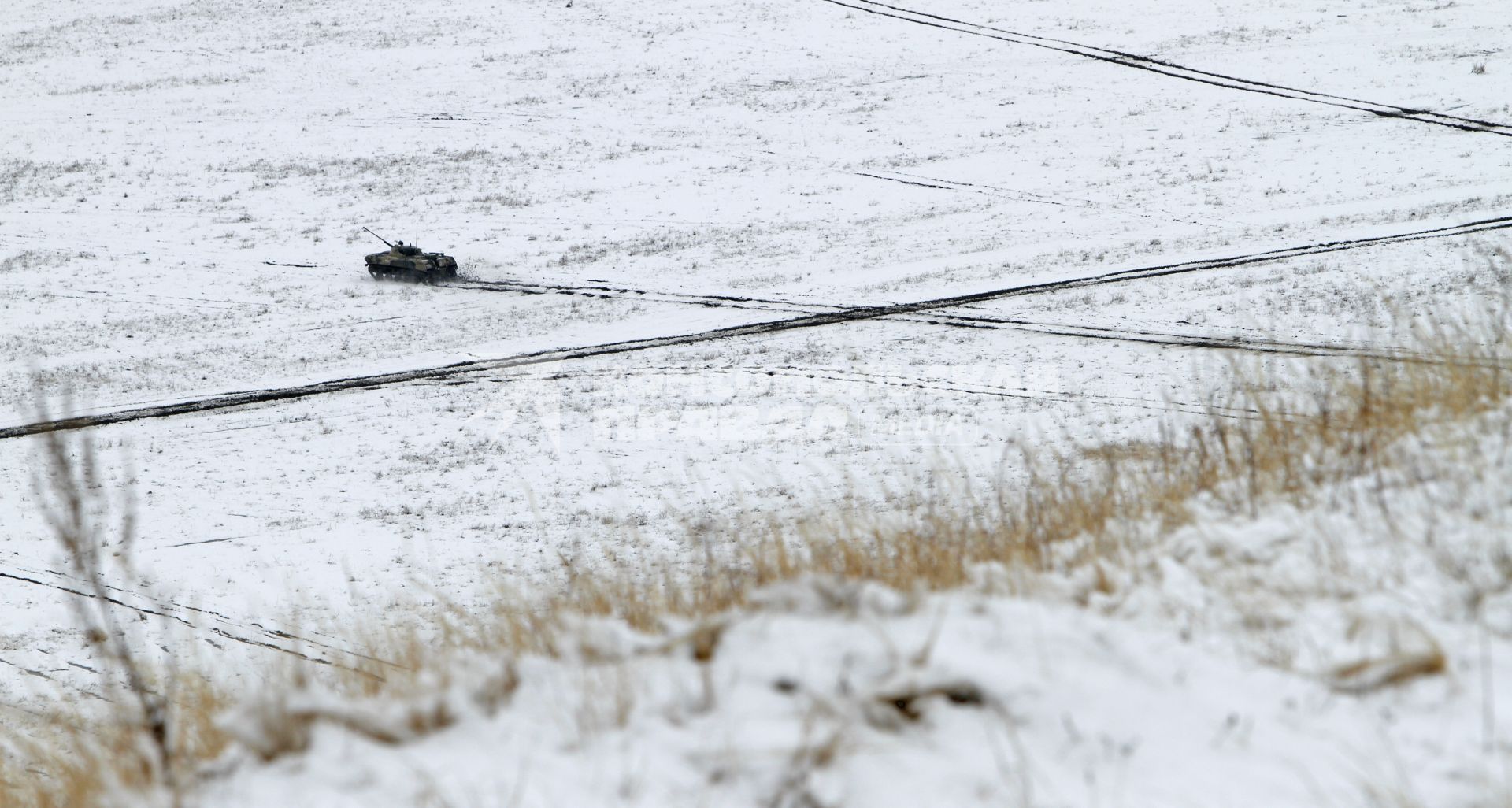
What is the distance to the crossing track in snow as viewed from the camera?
24.2 meters

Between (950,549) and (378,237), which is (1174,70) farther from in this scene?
(950,549)

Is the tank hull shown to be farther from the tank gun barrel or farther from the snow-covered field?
the tank gun barrel

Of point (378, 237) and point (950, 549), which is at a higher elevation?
point (378, 237)

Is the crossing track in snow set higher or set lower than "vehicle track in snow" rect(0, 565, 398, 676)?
higher

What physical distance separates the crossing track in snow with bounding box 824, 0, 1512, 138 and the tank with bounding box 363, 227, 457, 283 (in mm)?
18769

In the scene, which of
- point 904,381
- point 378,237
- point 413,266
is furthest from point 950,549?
point 378,237

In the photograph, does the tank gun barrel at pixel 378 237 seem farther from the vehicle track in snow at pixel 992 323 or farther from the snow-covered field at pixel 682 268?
the vehicle track in snow at pixel 992 323

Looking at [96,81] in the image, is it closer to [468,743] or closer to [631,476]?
[631,476]

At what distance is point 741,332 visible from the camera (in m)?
19.5

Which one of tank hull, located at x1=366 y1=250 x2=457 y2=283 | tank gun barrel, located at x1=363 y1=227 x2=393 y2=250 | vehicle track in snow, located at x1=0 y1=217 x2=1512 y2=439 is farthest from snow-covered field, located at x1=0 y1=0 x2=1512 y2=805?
tank gun barrel, located at x1=363 y1=227 x2=393 y2=250

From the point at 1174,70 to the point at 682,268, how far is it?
15.7 m

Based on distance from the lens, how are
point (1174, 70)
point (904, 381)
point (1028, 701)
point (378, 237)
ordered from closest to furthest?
point (1028, 701)
point (904, 381)
point (378, 237)
point (1174, 70)

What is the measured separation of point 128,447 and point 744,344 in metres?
10.2

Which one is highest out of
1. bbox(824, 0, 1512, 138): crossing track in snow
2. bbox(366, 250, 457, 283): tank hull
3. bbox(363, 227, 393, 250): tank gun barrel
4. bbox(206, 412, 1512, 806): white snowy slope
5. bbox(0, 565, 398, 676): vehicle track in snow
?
bbox(824, 0, 1512, 138): crossing track in snow
